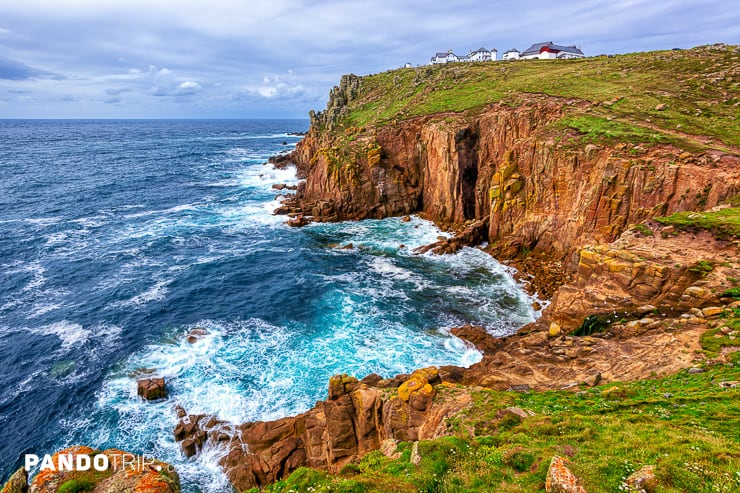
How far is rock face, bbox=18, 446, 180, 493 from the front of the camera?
14250 millimetres

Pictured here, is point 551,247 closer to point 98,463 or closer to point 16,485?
point 98,463

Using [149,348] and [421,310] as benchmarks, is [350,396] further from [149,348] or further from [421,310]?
[149,348]

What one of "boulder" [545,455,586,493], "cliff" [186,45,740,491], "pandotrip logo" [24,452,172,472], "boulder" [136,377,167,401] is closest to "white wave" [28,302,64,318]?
"boulder" [136,377,167,401]

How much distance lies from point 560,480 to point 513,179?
1924 inches

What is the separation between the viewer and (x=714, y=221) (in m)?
30.5

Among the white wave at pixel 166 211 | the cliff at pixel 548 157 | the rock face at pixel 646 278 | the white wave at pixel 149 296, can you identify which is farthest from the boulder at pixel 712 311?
the white wave at pixel 166 211

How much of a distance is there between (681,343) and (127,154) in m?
179

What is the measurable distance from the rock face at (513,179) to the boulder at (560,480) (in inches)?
1392

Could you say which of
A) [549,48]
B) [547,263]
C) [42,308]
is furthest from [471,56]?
[42,308]

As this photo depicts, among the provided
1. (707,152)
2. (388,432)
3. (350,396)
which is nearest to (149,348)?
(350,396)

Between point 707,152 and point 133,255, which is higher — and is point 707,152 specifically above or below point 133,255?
above

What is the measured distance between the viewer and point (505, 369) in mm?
27109

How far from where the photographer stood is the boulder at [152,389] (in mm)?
30703

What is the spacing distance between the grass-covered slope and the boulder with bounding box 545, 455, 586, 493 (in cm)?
4603
